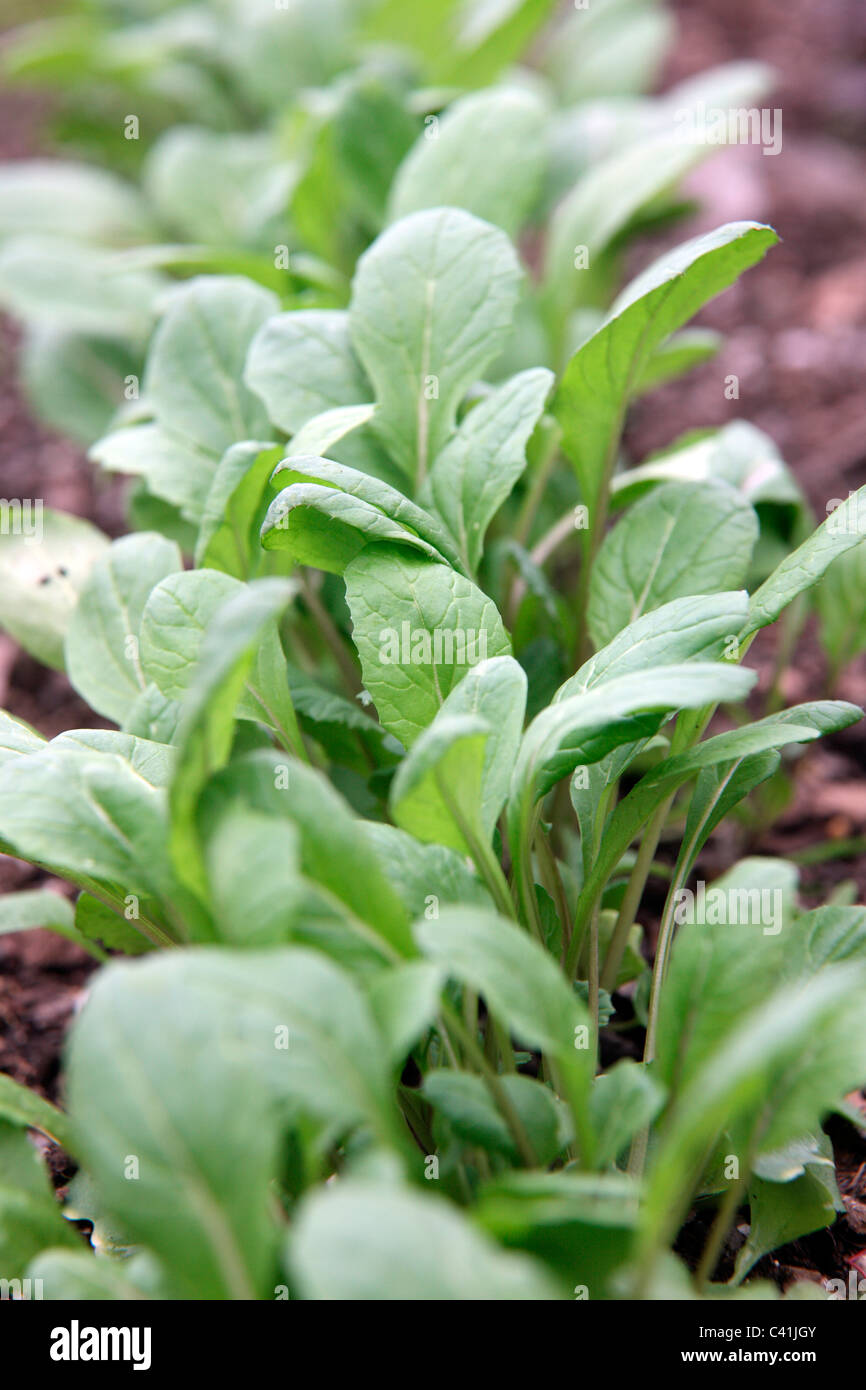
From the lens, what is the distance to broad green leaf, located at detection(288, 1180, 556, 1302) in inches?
21.7

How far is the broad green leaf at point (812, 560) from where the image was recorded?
3.00 ft

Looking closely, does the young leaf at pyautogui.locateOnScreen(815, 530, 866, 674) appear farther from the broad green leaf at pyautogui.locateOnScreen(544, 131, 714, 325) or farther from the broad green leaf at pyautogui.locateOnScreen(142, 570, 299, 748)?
the broad green leaf at pyautogui.locateOnScreen(142, 570, 299, 748)

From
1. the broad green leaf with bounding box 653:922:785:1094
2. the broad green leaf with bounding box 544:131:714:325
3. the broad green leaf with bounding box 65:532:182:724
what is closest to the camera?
the broad green leaf with bounding box 653:922:785:1094

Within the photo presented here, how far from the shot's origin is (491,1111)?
758mm

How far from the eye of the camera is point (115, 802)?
791 millimetres

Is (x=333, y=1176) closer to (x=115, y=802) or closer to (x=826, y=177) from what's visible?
(x=115, y=802)

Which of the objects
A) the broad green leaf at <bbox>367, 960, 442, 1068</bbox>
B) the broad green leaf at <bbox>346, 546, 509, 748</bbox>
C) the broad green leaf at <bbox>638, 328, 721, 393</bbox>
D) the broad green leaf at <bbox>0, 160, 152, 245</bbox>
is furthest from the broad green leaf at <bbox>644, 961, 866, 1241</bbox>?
the broad green leaf at <bbox>0, 160, 152, 245</bbox>

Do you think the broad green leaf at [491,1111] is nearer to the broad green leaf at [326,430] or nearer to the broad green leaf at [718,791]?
the broad green leaf at [718,791]

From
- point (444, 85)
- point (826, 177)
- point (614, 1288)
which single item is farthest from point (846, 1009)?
point (826, 177)

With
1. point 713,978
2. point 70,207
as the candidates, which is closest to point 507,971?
point 713,978

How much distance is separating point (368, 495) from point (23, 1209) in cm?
59

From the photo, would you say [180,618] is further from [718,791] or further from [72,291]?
[72,291]

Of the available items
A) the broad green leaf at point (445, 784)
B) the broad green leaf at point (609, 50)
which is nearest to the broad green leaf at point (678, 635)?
the broad green leaf at point (445, 784)

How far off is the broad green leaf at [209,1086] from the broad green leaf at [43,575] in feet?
2.27
